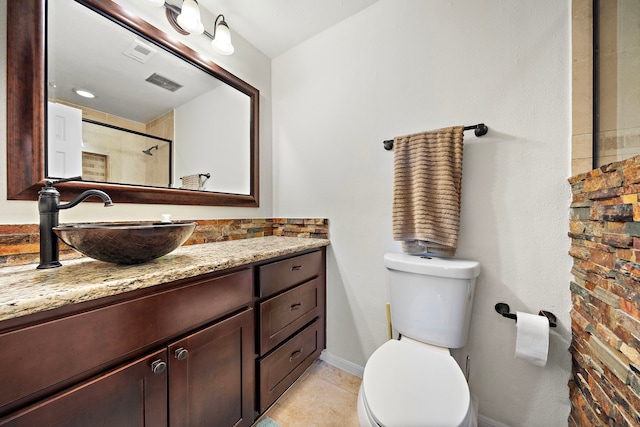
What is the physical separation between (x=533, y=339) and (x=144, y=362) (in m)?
1.42

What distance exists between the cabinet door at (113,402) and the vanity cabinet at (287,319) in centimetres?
43

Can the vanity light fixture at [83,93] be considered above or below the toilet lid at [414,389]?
above

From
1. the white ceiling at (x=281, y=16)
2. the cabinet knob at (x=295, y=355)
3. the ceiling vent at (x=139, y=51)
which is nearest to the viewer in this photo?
the ceiling vent at (x=139, y=51)

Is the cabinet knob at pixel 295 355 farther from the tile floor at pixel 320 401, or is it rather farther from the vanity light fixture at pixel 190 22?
the vanity light fixture at pixel 190 22

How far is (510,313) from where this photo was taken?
3.52 ft

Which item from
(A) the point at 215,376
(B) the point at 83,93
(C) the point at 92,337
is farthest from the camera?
(B) the point at 83,93

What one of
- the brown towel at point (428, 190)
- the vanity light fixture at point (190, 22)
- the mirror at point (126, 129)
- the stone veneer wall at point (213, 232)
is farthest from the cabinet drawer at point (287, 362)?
the vanity light fixture at point (190, 22)

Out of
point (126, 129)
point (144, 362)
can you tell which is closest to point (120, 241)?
point (144, 362)

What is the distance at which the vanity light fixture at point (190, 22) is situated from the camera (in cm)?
119

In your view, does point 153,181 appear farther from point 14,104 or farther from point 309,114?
point 309,114

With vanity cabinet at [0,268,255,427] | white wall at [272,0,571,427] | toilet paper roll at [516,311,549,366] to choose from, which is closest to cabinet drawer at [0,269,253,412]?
vanity cabinet at [0,268,255,427]

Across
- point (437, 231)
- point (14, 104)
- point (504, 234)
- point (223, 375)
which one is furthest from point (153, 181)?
point (504, 234)

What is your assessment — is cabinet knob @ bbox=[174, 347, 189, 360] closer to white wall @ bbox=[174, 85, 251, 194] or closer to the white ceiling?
white wall @ bbox=[174, 85, 251, 194]

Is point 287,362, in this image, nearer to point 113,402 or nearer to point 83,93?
point 113,402
